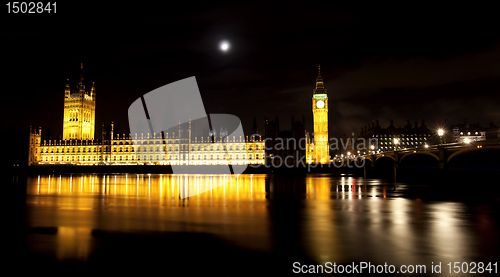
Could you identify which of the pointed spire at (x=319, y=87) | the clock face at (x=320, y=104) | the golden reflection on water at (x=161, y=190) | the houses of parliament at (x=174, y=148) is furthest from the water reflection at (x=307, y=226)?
the pointed spire at (x=319, y=87)

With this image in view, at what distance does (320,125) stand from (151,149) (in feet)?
147

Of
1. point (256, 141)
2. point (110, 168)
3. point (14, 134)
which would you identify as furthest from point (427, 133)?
point (14, 134)

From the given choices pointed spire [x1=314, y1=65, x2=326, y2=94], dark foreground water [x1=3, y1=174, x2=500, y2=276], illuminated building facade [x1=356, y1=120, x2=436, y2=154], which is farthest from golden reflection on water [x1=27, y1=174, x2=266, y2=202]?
illuminated building facade [x1=356, y1=120, x2=436, y2=154]

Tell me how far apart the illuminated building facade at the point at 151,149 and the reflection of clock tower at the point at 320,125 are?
1572 centimetres

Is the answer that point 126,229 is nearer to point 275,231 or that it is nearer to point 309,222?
point 275,231

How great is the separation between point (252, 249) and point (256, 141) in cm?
8781

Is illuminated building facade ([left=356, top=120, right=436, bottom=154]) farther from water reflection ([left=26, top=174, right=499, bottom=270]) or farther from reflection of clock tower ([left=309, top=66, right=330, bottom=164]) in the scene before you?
water reflection ([left=26, top=174, right=499, bottom=270])

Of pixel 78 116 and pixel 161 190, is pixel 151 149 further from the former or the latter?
pixel 161 190

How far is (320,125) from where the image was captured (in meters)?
104

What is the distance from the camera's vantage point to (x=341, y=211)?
52.9ft

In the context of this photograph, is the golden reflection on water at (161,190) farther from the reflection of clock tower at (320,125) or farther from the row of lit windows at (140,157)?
the reflection of clock tower at (320,125)

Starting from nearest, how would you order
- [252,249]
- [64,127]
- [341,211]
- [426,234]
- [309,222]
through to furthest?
[252,249] < [426,234] < [309,222] < [341,211] < [64,127]

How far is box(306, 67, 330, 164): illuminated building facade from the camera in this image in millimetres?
100938

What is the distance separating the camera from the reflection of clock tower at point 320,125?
101m
